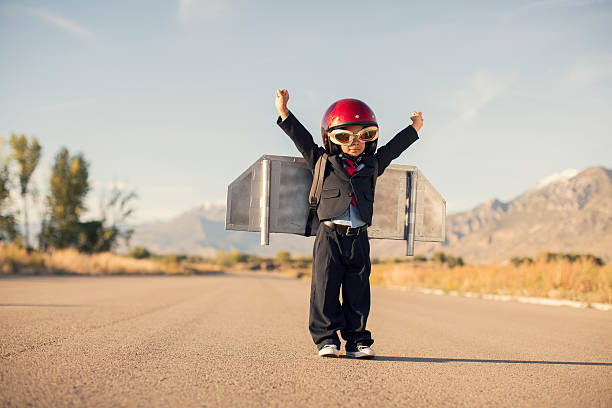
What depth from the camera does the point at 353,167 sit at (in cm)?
439

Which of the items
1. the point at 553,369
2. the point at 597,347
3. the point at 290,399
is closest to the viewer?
the point at 290,399

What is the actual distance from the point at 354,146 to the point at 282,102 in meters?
0.79

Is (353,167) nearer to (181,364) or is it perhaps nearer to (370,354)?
(370,354)

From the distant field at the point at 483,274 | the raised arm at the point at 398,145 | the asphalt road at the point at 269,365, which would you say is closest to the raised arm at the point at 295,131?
the raised arm at the point at 398,145

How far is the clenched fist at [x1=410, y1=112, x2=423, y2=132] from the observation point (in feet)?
16.0

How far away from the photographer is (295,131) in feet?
14.5

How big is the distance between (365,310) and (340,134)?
5.16 ft

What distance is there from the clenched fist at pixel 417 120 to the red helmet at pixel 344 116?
2.25ft

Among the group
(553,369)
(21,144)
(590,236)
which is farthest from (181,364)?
(590,236)

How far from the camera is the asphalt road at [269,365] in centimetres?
259

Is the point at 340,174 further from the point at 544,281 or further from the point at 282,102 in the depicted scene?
the point at 544,281

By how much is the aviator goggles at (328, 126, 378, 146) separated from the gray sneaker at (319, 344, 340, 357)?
5.78 feet

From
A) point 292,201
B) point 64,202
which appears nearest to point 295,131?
point 292,201

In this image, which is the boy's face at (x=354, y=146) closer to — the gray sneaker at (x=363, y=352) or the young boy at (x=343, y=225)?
the young boy at (x=343, y=225)
